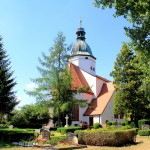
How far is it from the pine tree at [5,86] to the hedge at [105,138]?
1638 centimetres

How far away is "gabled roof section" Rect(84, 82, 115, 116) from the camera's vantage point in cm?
5166

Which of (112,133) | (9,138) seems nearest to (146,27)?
(112,133)

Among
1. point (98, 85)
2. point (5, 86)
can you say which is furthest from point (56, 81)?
point (98, 85)

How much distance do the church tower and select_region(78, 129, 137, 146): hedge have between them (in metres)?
41.4

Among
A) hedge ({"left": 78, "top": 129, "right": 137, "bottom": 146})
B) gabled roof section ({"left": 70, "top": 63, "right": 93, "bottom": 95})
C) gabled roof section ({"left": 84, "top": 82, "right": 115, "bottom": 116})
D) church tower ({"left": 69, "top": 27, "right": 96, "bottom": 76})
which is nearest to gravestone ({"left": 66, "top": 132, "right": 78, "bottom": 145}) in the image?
hedge ({"left": 78, "top": 129, "right": 137, "bottom": 146})

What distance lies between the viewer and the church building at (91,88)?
170 ft

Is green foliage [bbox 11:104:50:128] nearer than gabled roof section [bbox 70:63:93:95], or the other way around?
green foliage [bbox 11:104:50:128]

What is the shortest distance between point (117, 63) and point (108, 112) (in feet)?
39.6

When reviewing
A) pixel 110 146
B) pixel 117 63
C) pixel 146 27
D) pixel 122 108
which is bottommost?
pixel 110 146

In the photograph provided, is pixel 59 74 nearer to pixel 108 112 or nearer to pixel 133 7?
pixel 108 112

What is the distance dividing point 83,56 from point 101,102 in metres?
15.2

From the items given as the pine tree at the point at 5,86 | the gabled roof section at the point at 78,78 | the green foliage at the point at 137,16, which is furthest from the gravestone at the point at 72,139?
the gabled roof section at the point at 78,78

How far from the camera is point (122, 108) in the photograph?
136 ft

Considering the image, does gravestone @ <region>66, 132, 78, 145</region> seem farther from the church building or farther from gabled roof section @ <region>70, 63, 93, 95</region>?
gabled roof section @ <region>70, 63, 93, 95</region>
